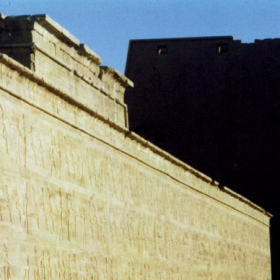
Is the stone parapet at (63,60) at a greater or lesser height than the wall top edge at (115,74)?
lesser

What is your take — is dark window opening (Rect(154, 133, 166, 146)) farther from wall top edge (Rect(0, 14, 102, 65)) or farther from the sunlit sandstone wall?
wall top edge (Rect(0, 14, 102, 65))

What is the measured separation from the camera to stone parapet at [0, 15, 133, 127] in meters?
9.18

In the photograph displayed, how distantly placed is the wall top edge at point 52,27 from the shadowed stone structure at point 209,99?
11478 mm

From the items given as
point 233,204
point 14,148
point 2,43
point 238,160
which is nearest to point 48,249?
point 14,148

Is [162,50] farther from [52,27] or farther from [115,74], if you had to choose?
[52,27]

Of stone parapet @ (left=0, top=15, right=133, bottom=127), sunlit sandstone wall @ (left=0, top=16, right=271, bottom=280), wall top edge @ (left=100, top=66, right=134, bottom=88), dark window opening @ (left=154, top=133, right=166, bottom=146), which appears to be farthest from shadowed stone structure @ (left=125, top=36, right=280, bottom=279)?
stone parapet @ (left=0, top=15, right=133, bottom=127)

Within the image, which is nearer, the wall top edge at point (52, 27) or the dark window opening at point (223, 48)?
the wall top edge at point (52, 27)

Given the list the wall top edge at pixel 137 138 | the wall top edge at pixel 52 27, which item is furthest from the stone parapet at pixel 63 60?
the wall top edge at pixel 137 138

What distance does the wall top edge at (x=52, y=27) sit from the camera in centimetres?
936

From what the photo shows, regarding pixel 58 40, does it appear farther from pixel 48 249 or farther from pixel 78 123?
pixel 48 249

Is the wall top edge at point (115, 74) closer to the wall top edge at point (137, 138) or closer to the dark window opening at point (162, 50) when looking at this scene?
the wall top edge at point (137, 138)

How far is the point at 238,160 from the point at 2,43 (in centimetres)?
1387

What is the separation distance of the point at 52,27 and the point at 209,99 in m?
13.4

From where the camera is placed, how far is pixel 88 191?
7.43 meters
